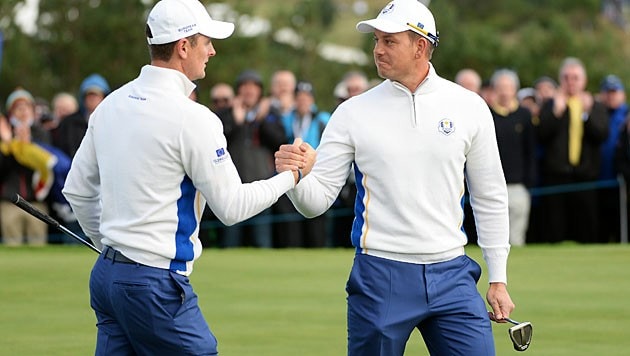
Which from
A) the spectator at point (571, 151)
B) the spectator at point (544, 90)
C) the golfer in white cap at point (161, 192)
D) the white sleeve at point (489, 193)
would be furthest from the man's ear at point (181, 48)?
the spectator at point (544, 90)

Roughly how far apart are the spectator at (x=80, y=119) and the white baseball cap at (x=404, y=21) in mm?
11251

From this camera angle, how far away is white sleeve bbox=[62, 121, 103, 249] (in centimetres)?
643

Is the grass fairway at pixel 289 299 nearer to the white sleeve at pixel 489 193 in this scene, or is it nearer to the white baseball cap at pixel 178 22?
the white sleeve at pixel 489 193

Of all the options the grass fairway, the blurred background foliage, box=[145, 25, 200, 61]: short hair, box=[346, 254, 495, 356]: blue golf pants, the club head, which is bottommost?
the grass fairway

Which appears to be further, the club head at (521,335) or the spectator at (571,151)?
the spectator at (571,151)

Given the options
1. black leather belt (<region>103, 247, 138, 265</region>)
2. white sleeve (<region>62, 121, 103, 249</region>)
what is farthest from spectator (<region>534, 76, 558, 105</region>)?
black leather belt (<region>103, 247, 138, 265</region>)

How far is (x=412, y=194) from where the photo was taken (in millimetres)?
6602

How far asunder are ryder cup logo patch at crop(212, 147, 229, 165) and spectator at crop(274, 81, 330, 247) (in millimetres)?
10586

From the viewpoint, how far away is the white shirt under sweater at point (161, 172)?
6020 mm

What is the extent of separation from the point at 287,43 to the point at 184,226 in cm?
6579

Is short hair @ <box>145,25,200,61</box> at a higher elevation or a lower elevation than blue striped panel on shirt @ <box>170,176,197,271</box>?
higher

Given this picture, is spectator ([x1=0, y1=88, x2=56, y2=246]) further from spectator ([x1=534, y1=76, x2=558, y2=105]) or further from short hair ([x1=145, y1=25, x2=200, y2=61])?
short hair ([x1=145, y1=25, x2=200, y2=61])

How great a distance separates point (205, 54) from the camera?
630 cm

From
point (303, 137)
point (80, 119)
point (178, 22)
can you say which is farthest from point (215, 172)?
point (80, 119)
